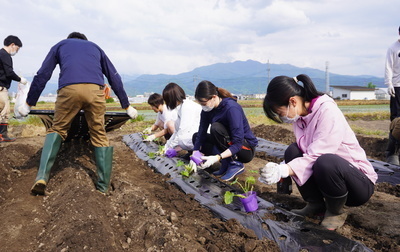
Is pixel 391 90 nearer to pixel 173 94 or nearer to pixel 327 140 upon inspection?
pixel 173 94

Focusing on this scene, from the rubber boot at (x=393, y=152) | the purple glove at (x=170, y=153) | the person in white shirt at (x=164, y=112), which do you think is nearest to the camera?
the rubber boot at (x=393, y=152)

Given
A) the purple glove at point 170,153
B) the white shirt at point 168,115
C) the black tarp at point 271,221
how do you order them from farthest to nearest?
1. the white shirt at point 168,115
2. the purple glove at point 170,153
3. the black tarp at point 271,221

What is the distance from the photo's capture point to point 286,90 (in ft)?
7.09

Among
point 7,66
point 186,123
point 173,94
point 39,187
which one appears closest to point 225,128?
point 186,123

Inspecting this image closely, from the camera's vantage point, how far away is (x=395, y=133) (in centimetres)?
400

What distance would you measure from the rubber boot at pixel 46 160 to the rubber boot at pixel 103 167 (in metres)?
0.41

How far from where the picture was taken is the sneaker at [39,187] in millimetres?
2895

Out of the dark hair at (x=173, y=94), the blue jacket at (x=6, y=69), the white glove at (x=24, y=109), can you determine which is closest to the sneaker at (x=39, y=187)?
the white glove at (x=24, y=109)

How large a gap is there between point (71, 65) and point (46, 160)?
3.21 feet

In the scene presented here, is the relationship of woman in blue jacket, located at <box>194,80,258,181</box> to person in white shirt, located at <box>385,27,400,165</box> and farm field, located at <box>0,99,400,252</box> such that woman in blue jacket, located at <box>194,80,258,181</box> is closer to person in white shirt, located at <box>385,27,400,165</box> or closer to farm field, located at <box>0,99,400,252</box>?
farm field, located at <box>0,99,400,252</box>

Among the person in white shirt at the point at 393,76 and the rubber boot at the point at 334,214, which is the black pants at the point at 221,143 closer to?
the rubber boot at the point at 334,214

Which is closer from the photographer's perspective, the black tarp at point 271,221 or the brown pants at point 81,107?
the black tarp at point 271,221

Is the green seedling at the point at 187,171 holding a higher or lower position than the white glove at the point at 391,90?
lower

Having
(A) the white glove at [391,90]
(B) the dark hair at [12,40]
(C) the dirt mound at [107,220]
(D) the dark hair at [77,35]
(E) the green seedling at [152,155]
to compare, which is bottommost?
(E) the green seedling at [152,155]
